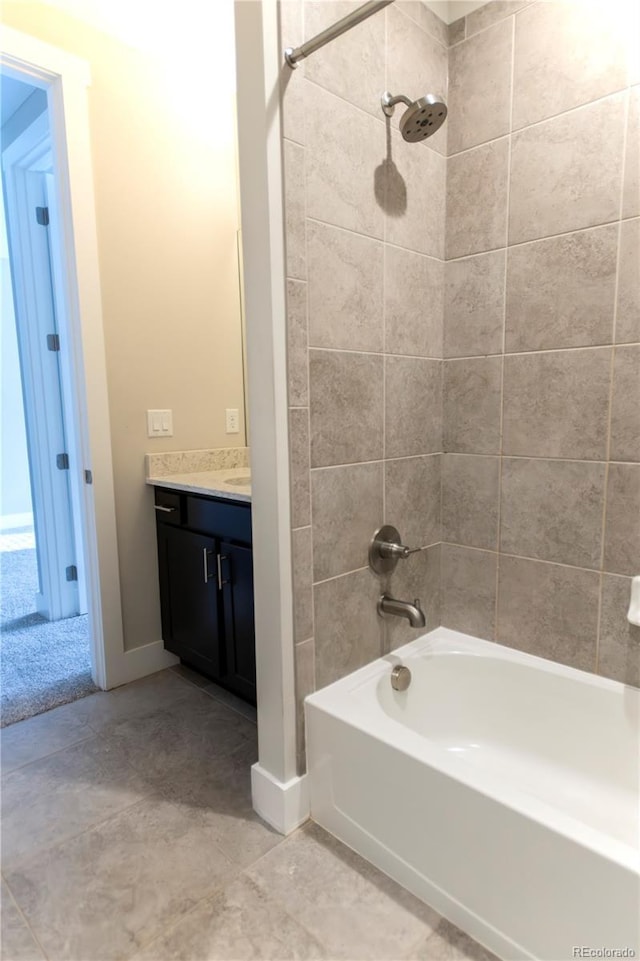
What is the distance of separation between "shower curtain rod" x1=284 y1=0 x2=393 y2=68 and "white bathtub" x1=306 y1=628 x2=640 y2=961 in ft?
5.26

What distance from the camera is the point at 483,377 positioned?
1.72 metres

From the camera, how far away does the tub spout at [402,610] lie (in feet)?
5.01

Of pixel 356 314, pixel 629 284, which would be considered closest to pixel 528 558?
pixel 629 284

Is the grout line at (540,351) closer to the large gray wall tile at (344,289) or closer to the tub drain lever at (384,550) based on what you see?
the large gray wall tile at (344,289)

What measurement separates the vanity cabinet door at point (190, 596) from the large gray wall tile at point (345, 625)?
25.1 inches

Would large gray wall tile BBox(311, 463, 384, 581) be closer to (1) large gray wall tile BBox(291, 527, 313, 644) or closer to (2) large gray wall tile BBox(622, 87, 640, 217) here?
(1) large gray wall tile BBox(291, 527, 313, 644)

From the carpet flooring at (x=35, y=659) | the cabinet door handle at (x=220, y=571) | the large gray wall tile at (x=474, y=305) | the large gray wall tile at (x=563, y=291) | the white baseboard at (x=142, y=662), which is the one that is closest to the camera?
the large gray wall tile at (x=563, y=291)

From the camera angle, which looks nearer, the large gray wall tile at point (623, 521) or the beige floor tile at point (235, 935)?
the beige floor tile at point (235, 935)

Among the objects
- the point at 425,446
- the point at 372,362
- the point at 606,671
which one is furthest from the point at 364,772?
the point at 372,362

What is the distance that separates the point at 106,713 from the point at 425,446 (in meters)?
1.59

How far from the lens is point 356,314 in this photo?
1.47m

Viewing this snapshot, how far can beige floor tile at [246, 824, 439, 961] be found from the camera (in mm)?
1133

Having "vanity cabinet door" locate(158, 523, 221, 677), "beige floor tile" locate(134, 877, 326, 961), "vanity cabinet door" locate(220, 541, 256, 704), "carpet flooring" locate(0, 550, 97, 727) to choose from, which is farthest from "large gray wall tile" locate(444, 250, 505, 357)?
"carpet flooring" locate(0, 550, 97, 727)

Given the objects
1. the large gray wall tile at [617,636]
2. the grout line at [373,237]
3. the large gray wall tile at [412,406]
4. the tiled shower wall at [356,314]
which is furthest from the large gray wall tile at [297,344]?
the large gray wall tile at [617,636]
